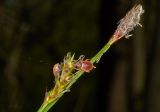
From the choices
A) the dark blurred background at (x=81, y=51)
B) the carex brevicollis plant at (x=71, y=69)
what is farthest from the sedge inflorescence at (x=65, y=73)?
the dark blurred background at (x=81, y=51)

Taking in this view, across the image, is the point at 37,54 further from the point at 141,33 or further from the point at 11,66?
the point at 141,33

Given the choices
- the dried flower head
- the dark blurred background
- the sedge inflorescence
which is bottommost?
the sedge inflorescence

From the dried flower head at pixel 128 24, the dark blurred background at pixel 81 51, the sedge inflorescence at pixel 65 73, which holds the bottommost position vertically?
the sedge inflorescence at pixel 65 73

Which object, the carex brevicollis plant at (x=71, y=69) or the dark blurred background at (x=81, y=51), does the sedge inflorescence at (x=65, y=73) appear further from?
the dark blurred background at (x=81, y=51)

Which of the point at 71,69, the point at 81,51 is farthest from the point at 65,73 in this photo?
the point at 81,51

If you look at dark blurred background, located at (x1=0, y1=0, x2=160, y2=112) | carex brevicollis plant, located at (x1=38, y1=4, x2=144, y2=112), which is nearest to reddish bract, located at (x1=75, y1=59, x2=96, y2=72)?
carex brevicollis plant, located at (x1=38, y1=4, x2=144, y2=112)

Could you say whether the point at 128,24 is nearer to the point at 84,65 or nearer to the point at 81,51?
the point at 84,65

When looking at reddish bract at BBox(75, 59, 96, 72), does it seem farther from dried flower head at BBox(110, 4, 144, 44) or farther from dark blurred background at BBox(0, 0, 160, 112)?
dark blurred background at BBox(0, 0, 160, 112)

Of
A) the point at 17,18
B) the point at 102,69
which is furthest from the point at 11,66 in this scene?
the point at 102,69
